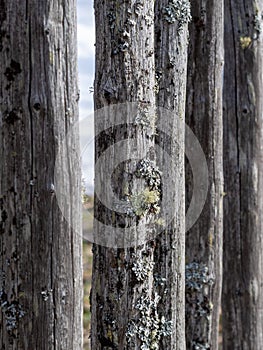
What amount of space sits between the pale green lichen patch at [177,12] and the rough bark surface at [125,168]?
22cm

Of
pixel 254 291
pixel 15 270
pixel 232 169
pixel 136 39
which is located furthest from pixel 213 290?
pixel 136 39

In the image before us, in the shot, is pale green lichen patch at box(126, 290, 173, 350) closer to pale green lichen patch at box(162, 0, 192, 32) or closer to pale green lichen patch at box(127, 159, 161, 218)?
pale green lichen patch at box(127, 159, 161, 218)

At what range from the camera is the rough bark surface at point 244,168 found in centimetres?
425

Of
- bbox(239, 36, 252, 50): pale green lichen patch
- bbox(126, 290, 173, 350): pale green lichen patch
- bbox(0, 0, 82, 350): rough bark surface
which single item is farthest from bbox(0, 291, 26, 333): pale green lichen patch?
bbox(239, 36, 252, 50): pale green lichen patch

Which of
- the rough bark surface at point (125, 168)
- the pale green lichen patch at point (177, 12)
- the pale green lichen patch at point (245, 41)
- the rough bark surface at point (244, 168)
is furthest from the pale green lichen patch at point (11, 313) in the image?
the pale green lichen patch at point (245, 41)

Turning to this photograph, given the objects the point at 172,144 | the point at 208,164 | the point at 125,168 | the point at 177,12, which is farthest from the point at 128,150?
the point at 208,164

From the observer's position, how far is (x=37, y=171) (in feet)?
9.54

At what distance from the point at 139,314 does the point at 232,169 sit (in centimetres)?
158

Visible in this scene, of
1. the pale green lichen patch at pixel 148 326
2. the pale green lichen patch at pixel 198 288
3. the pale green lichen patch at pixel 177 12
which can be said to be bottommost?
the pale green lichen patch at pixel 148 326

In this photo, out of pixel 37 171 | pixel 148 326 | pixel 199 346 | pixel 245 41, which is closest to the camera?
pixel 37 171

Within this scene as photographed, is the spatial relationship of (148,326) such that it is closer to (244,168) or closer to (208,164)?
(208,164)

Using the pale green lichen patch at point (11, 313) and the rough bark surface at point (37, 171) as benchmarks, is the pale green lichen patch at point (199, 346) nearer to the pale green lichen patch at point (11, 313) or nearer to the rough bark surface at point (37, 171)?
the rough bark surface at point (37, 171)

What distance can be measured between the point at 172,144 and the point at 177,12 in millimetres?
612

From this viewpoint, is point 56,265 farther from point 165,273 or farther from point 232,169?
point 232,169
